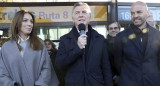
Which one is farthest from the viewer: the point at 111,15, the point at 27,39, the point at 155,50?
the point at 111,15

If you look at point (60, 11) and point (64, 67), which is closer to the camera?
point (64, 67)

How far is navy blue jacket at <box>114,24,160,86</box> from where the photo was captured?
262 cm

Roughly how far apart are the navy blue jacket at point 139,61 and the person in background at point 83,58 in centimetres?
23

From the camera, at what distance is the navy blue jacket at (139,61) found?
262 cm

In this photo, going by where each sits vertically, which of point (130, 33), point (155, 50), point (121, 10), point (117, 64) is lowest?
point (117, 64)

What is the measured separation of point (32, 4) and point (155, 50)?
4459 millimetres

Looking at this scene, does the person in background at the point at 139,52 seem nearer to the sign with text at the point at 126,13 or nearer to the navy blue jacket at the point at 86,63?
the navy blue jacket at the point at 86,63

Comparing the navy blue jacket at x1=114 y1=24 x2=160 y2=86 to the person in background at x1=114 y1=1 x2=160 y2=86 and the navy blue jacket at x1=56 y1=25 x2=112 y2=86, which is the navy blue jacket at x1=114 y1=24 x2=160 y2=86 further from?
the navy blue jacket at x1=56 y1=25 x2=112 y2=86

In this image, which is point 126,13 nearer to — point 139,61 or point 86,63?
point 139,61

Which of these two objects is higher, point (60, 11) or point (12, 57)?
point (60, 11)

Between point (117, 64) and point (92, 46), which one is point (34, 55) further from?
point (117, 64)

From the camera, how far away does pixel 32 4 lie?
6.31 m

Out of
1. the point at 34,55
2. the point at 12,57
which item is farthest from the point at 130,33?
the point at 12,57

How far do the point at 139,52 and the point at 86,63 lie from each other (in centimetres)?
65
